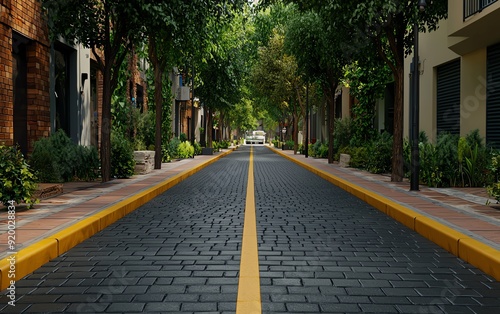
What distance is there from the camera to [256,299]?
13.8 feet

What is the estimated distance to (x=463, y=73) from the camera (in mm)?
15594

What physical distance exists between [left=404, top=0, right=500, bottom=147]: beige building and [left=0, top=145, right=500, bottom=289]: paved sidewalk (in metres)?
3.88

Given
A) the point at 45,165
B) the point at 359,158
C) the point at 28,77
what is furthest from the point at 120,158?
the point at 359,158

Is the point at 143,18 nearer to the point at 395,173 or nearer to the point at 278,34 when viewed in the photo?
the point at 395,173

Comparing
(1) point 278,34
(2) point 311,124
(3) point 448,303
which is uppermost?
(1) point 278,34

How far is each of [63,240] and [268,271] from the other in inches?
98.3

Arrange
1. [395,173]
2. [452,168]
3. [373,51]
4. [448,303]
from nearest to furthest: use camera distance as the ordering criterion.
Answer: [448,303]
[452,168]
[395,173]
[373,51]

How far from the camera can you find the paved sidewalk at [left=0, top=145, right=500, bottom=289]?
18.6 ft

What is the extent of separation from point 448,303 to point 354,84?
2211cm

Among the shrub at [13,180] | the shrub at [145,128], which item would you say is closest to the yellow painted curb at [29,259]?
the shrub at [13,180]

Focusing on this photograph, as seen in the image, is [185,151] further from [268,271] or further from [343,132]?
[268,271]

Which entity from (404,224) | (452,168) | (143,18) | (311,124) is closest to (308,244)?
(404,224)

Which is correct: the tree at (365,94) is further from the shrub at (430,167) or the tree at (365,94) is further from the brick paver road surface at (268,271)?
the brick paver road surface at (268,271)

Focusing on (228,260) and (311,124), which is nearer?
(228,260)
